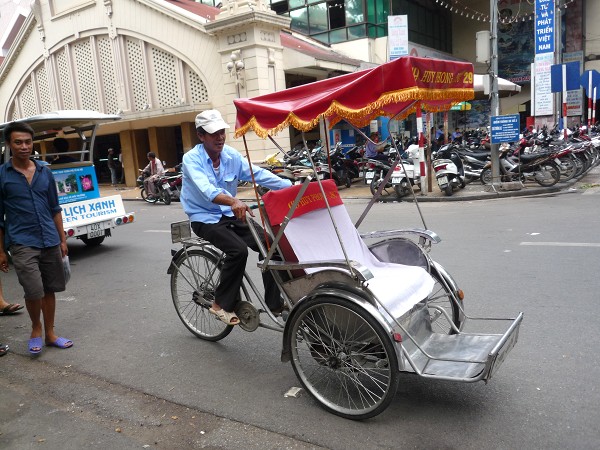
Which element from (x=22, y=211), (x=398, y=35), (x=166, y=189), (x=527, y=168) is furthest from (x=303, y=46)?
(x=22, y=211)

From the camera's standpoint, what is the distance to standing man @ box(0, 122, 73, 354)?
4.00 m

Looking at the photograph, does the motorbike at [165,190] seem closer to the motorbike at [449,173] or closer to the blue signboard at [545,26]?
the motorbike at [449,173]

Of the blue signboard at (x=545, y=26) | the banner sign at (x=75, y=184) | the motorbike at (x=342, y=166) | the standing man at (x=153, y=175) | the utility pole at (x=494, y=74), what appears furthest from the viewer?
the blue signboard at (x=545, y=26)

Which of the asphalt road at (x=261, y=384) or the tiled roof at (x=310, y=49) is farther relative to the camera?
the tiled roof at (x=310, y=49)

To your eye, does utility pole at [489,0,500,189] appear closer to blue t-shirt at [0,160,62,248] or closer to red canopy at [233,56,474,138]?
red canopy at [233,56,474,138]

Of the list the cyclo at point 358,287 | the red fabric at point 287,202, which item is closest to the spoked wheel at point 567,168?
the cyclo at point 358,287

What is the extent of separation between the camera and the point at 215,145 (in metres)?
3.73

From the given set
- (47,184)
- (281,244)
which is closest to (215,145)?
(281,244)

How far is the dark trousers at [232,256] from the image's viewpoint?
3.64 m

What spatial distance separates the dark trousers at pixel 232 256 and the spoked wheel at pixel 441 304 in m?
1.13

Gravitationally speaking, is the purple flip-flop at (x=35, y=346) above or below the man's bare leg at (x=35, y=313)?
below

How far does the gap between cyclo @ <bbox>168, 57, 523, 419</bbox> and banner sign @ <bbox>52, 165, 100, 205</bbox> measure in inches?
217

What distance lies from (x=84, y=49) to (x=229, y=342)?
20626 millimetres

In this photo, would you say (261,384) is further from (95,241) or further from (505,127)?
(505,127)
